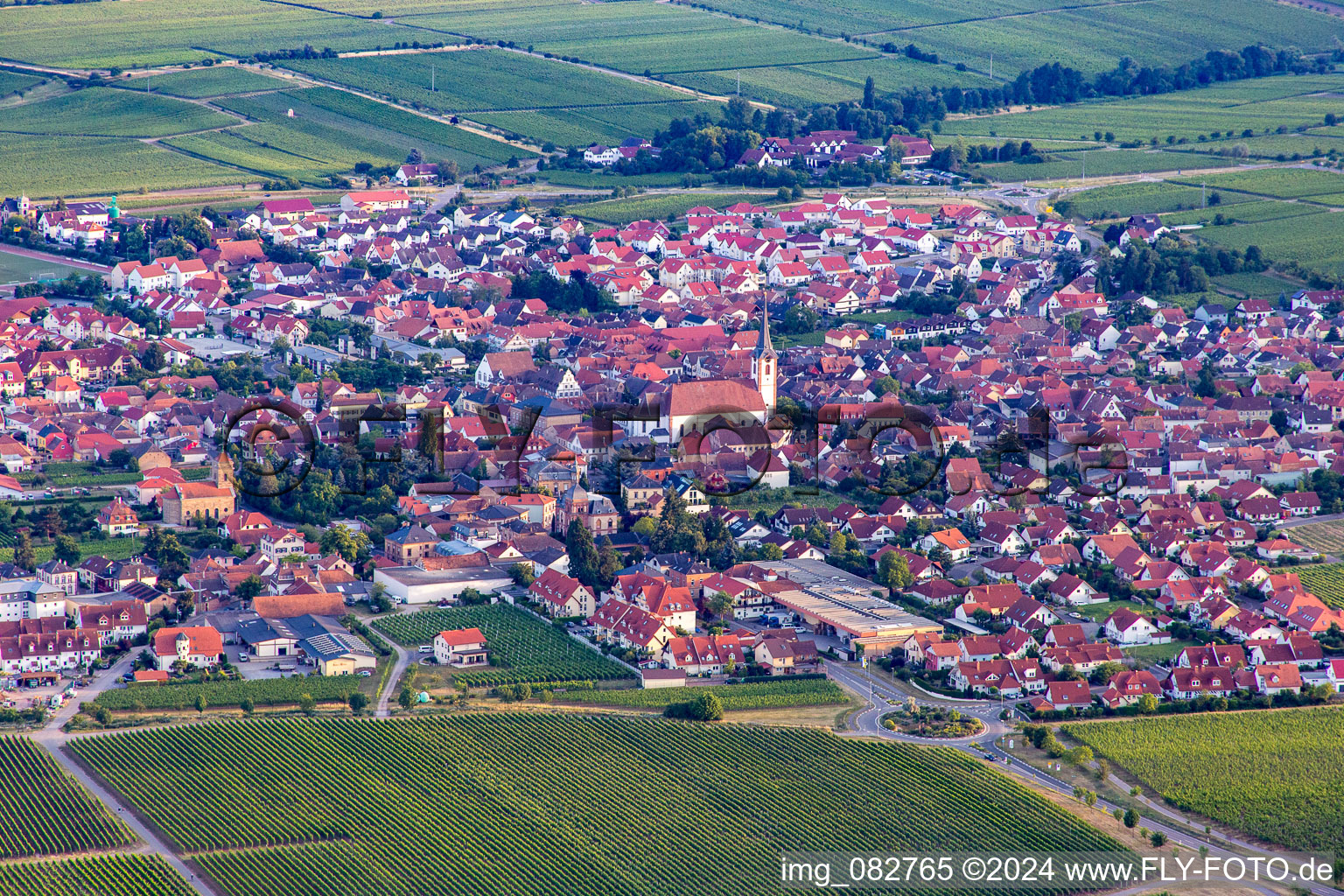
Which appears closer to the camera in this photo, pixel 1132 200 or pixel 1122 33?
pixel 1132 200

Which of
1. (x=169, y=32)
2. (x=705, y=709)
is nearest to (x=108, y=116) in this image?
(x=169, y=32)

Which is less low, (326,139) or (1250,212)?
(326,139)

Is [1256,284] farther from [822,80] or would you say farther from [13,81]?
[13,81]

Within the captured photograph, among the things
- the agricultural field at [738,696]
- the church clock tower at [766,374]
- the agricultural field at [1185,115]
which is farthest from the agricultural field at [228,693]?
the agricultural field at [1185,115]

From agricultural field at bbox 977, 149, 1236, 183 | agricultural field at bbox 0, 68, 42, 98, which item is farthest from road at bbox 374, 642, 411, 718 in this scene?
agricultural field at bbox 0, 68, 42, 98

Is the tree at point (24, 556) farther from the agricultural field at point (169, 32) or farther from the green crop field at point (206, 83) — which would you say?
the agricultural field at point (169, 32)
